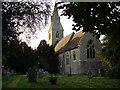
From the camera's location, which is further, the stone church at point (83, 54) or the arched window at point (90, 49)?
the arched window at point (90, 49)

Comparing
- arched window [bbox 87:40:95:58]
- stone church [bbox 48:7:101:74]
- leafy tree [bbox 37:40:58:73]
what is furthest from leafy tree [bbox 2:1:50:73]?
leafy tree [bbox 37:40:58:73]

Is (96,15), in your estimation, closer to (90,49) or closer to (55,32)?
(90,49)

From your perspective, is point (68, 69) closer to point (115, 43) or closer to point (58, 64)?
point (58, 64)

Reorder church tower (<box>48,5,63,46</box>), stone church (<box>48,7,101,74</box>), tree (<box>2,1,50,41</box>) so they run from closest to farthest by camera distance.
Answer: tree (<box>2,1,50,41</box>)
stone church (<box>48,7,101,74</box>)
church tower (<box>48,5,63,46</box>)

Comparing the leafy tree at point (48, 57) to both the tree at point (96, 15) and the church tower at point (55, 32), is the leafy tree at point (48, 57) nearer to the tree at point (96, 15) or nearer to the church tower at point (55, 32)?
the church tower at point (55, 32)

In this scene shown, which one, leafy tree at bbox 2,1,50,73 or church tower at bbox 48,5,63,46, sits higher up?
church tower at bbox 48,5,63,46

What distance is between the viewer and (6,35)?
21.2 m

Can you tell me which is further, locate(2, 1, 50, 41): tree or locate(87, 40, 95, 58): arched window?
locate(87, 40, 95, 58): arched window

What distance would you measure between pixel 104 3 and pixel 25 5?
31.0 ft

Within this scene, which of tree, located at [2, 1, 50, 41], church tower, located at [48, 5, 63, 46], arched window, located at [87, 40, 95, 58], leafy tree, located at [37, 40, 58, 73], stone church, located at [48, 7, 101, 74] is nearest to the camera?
tree, located at [2, 1, 50, 41]

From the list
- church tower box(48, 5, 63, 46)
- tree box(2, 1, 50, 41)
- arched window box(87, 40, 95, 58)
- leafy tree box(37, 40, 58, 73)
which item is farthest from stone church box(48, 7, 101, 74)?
tree box(2, 1, 50, 41)

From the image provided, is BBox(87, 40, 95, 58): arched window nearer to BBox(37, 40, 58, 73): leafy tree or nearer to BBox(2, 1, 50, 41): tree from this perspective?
BBox(37, 40, 58, 73): leafy tree

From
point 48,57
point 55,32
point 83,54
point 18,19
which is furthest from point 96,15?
point 55,32

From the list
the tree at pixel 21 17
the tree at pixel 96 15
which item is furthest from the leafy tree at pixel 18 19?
the tree at pixel 96 15
